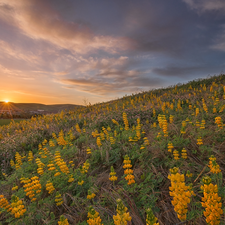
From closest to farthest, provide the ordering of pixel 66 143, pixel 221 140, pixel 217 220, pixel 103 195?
pixel 217 220, pixel 103 195, pixel 221 140, pixel 66 143

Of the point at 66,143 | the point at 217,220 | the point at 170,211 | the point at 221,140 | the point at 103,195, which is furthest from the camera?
the point at 66,143

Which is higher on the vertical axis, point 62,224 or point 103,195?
point 62,224

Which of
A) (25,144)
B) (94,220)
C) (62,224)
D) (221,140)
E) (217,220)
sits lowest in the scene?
(25,144)

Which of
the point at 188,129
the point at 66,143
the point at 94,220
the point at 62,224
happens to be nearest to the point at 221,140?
the point at 188,129

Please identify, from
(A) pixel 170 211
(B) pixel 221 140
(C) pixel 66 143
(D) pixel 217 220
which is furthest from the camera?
(C) pixel 66 143

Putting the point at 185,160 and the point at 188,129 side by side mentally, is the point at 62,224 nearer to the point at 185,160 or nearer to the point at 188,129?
the point at 185,160

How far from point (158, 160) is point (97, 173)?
1705 mm

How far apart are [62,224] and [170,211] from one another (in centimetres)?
175

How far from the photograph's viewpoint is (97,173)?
14.2 ft

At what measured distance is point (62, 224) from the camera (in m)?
1.98

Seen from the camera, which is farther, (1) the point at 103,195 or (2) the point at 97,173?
(2) the point at 97,173

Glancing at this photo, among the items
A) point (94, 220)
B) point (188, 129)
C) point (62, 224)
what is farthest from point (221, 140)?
point (62, 224)

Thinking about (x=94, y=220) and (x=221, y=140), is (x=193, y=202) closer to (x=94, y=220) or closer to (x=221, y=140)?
(x=94, y=220)

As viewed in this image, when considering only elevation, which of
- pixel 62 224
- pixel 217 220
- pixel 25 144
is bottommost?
pixel 25 144
